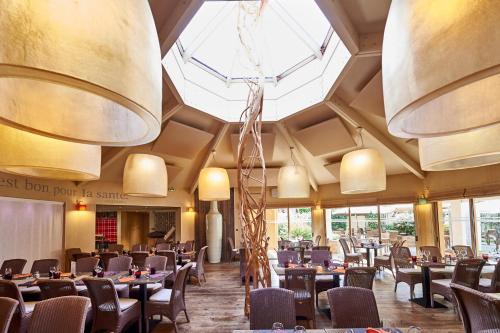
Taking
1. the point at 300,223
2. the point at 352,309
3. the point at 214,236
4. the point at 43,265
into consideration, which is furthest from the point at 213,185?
the point at 300,223

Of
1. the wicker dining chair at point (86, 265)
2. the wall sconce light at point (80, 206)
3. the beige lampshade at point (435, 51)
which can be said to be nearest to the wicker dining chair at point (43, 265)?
the wicker dining chair at point (86, 265)

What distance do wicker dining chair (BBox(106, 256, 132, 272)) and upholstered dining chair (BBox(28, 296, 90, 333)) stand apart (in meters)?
3.45

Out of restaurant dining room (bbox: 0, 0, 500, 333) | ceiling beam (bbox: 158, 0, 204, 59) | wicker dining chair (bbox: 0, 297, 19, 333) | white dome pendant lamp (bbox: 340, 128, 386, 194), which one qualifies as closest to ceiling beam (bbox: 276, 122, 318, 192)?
restaurant dining room (bbox: 0, 0, 500, 333)

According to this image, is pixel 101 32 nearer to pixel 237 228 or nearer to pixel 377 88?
pixel 377 88

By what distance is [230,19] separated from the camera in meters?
→ 7.50

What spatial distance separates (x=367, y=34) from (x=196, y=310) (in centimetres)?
573

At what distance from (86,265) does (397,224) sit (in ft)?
31.3

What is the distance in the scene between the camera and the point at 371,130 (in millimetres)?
8883

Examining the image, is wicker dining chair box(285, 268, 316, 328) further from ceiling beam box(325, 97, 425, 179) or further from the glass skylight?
ceiling beam box(325, 97, 425, 179)

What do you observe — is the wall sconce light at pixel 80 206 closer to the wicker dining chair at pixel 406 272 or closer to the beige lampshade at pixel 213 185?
the beige lampshade at pixel 213 185

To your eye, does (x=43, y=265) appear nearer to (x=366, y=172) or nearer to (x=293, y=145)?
(x=366, y=172)

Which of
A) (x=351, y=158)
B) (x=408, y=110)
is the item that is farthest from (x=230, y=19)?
(x=408, y=110)

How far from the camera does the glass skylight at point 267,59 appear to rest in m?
7.15

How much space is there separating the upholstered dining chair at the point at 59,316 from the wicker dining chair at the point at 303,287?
113 inches
